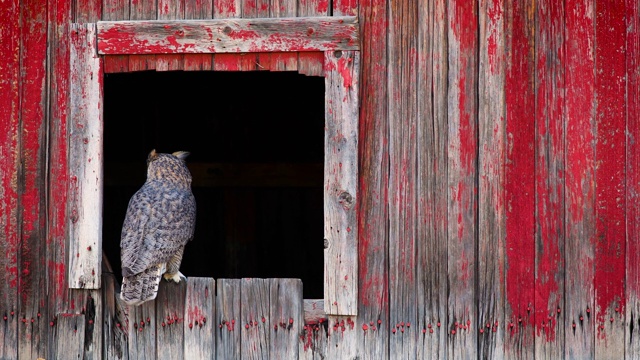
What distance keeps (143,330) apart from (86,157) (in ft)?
3.14

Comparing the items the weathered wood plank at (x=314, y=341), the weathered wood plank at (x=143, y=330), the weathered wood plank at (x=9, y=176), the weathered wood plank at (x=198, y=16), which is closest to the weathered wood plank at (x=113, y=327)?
the weathered wood plank at (x=143, y=330)

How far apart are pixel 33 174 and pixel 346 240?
5.57 feet

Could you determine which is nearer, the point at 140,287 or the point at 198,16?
the point at 140,287

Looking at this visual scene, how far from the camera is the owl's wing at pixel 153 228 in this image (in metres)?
4.24

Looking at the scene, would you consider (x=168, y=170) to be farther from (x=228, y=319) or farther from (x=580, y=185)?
(x=580, y=185)

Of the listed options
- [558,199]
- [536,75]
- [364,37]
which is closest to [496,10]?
[536,75]

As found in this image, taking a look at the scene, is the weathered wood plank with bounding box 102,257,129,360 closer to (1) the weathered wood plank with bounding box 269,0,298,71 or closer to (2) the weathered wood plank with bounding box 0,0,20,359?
(2) the weathered wood plank with bounding box 0,0,20,359

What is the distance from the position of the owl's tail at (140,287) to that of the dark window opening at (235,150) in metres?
3.42

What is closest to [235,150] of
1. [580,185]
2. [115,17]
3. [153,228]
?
[153,228]

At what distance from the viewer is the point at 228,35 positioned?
13.7 feet

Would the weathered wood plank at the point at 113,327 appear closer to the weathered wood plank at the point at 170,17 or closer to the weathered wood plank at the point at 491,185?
the weathered wood plank at the point at 170,17

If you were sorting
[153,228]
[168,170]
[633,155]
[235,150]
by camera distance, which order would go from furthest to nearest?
1. [235,150]
2. [168,170]
3. [153,228]
4. [633,155]

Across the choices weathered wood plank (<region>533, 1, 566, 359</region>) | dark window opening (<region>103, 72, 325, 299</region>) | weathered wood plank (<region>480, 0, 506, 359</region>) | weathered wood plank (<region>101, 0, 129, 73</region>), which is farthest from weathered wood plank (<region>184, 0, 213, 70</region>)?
dark window opening (<region>103, 72, 325, 299</region>)

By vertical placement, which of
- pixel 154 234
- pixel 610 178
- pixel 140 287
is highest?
pixel 610 178
